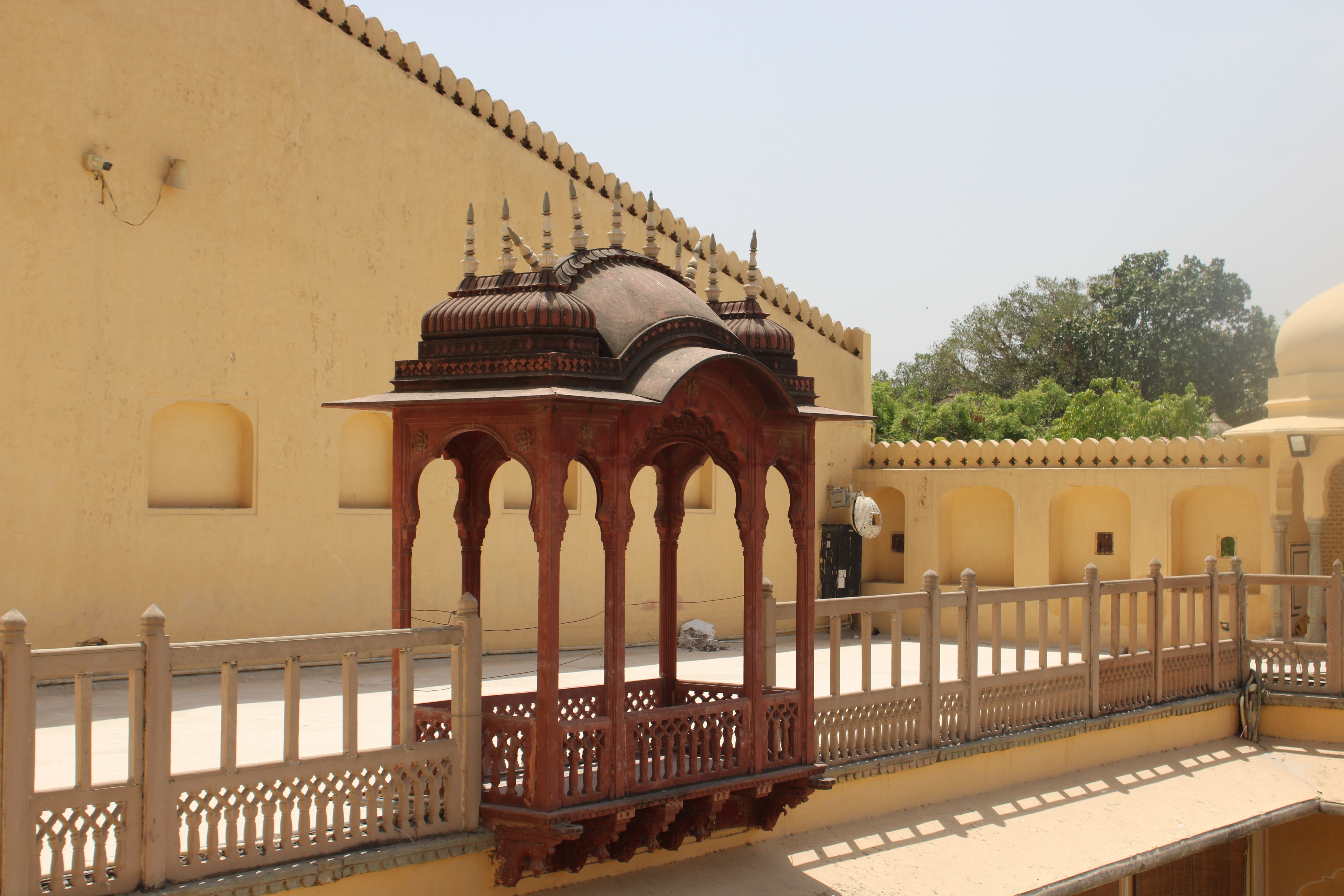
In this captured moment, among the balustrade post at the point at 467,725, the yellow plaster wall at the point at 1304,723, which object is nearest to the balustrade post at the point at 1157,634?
the yellow plaster wall at the point at 1304,723

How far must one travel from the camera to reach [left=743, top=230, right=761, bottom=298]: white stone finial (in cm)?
796

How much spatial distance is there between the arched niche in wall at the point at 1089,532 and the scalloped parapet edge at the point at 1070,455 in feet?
1.49

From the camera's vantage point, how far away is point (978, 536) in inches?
746

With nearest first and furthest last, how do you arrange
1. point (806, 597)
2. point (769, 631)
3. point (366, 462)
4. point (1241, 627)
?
point (806, 597) → point (769, 631) → point (1241, 627) → point (366, 462)

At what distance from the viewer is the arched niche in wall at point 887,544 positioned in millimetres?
19594

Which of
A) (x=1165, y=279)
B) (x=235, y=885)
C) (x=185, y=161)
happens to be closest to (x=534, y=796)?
(x=235, y=885)

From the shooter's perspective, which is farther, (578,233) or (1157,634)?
(1157,634)

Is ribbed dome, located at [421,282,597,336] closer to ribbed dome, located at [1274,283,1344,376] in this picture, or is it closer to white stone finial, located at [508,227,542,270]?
white stone finial, located at [508,227,542,270]

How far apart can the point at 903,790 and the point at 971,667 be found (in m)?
1.16

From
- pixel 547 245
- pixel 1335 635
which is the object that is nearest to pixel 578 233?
pixel 547 245

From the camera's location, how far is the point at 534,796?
6.18m

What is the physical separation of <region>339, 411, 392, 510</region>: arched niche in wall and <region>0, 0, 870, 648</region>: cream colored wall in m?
0.18

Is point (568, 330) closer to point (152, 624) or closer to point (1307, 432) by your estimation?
point (152, 624)

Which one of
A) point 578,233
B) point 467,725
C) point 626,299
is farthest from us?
point 578,233
